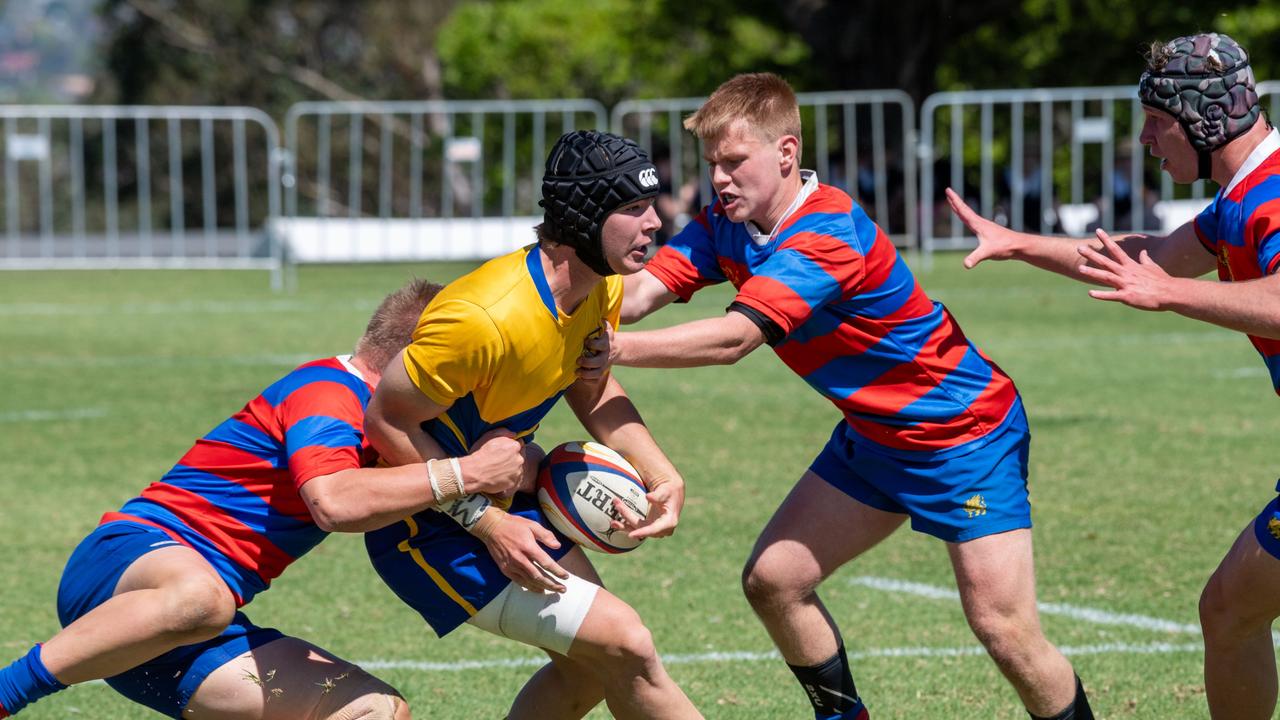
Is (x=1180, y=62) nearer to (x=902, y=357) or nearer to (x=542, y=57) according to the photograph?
(x=902, y=357)

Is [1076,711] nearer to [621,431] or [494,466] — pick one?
[621,431]

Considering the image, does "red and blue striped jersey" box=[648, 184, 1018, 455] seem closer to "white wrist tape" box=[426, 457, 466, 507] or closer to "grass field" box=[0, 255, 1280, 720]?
"grass field" box=[0, 255, 1280, 720]

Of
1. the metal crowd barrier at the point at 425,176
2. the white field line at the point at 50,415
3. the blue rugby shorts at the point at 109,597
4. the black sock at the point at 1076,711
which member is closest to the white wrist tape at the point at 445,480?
the blue rugby shorts at the point at 109,597

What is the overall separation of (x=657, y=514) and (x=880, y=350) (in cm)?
88

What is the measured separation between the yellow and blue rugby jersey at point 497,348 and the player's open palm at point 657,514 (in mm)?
361

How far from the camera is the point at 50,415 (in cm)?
1182

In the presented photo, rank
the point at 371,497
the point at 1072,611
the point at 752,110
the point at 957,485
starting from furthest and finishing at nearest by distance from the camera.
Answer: the point at 1072,611 → the point at 957,485 → the point at 752,110 → the point at 371,497

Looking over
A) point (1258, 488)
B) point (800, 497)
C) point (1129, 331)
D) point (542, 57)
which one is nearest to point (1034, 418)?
point (1258, 488)

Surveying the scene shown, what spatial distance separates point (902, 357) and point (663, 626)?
→ 2.12 meters

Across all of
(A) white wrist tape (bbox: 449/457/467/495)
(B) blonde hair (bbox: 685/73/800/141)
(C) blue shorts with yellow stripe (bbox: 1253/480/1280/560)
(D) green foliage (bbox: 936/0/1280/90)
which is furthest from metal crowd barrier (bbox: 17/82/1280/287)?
(A) white wrist tape (bbox: 449/457/467/495)

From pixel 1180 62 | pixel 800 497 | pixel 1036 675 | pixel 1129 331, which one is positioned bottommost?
pixel 1129 331

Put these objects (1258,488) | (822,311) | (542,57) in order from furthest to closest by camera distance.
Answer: (542,57) → (1258,488) → (822,311)

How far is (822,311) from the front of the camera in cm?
488

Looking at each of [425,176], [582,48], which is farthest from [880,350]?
[425,176]
